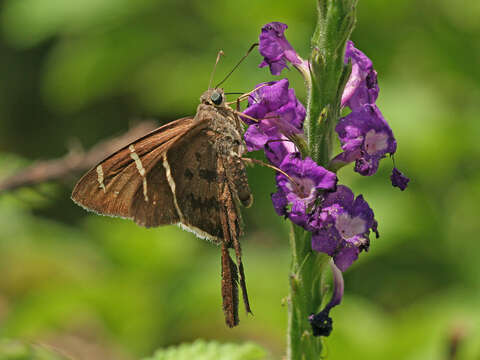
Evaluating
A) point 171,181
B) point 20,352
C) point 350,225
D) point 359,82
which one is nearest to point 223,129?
point 171,181

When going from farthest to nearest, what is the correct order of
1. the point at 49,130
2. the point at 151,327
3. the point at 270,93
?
1. the point at 49,130
2. the point at 151,327
3. the point at 270,93

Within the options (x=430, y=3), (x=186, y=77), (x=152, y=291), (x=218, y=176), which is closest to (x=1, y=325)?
(x=152, y=291)

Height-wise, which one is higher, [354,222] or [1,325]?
[1,325]

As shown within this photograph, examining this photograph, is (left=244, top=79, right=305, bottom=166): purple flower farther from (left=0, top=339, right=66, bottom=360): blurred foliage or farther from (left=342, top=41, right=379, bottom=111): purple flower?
(left=0, top=339, right=66, bottom=360): blurred foliage

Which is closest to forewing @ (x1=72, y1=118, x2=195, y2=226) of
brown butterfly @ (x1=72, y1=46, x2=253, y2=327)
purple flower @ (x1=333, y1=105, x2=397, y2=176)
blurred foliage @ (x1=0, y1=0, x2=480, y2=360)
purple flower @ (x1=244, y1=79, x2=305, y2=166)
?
brown butterfly @ (x1=72, y1=46, x2=253, y2=327)

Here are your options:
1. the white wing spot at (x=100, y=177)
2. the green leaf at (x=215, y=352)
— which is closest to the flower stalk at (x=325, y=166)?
the green leaf at (x=215, y=352)

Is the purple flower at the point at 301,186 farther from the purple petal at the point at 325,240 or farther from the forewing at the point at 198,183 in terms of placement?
the forewing at the point at 198,183

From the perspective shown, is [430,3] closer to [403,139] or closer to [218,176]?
[403,139]
